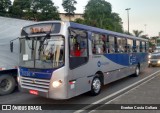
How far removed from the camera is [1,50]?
368 inches

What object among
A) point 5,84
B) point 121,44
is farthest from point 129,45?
point 5,84

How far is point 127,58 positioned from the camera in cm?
1273

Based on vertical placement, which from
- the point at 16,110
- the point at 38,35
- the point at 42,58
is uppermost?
the point at 38,35

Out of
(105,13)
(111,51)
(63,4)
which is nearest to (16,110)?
(111,51)

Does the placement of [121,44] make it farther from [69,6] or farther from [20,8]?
[69,6]

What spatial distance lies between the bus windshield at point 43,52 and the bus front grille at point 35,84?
0.46 m

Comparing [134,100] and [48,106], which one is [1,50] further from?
[134,100]

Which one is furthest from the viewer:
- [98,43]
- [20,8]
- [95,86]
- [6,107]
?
[20,8]

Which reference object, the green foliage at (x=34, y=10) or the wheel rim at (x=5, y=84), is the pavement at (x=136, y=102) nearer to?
the wheel rim at (x=5, y=84)

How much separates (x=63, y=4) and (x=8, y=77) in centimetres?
6228

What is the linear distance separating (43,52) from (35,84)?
111 centimetres

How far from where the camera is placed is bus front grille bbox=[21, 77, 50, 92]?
711 centimetres

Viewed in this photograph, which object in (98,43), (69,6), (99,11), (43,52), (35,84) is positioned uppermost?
(69,6)

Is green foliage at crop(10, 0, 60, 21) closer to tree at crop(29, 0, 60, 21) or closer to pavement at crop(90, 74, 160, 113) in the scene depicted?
tree at crop(29, 0, 60, 21)
